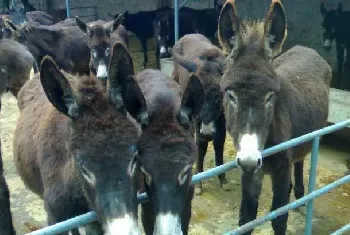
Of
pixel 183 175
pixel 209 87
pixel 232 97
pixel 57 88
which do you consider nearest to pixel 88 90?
pixel 57 88

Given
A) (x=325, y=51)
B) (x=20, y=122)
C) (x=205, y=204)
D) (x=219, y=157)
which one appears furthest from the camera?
(x=325, y=51)

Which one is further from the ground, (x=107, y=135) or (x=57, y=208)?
(x=107, y=135)

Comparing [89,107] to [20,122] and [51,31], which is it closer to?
[20,122]

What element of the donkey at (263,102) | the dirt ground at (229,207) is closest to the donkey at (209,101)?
the dirt ground at (229,207)

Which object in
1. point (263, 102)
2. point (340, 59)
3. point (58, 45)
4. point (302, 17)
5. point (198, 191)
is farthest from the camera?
point (302, 17)

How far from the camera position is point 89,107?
92.6 inches

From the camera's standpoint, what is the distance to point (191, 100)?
2463 mm

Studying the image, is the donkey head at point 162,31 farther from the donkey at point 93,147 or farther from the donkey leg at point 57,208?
the donkey leg at point 57,208

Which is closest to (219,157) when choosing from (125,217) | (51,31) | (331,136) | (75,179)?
(331,136)

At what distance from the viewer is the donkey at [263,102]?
300 centimetres

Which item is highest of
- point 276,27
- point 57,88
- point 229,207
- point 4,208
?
point 276,27

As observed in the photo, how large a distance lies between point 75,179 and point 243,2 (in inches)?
435

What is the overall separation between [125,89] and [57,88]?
0.39m

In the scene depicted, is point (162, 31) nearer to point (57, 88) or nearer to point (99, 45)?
point (99, 45)
